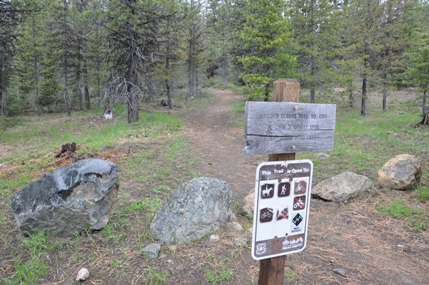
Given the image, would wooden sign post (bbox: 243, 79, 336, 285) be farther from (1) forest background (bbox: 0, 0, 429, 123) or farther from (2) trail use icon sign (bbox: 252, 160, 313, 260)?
(1) forest background (bbox: 0, 0, 429, 123)

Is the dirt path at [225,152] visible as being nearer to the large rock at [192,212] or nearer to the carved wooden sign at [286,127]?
the large rock at [192,212]

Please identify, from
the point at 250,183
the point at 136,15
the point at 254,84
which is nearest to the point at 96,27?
the point at 136,15

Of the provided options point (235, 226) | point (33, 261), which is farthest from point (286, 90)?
point (33, 261)

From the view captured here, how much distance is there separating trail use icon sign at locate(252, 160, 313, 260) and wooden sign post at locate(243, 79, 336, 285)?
0.11 metres

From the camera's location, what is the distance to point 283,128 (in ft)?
6.05

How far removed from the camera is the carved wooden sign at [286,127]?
68.5 inches

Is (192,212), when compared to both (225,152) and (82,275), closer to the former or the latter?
(82,275)

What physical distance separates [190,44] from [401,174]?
2193 centimetres

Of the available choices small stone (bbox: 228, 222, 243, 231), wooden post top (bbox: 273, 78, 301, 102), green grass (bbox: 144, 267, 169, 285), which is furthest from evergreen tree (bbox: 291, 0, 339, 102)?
green grass (bbox: 144, 267, 169, 285)

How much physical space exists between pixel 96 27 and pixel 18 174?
789 centimetres

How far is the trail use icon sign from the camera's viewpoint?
1754 mm

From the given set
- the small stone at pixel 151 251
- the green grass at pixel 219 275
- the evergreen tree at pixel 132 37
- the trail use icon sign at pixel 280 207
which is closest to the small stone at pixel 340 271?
the green grass at pixel 219 275

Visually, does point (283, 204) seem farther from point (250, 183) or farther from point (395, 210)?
point (250, 183)

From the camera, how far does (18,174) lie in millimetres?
6305
